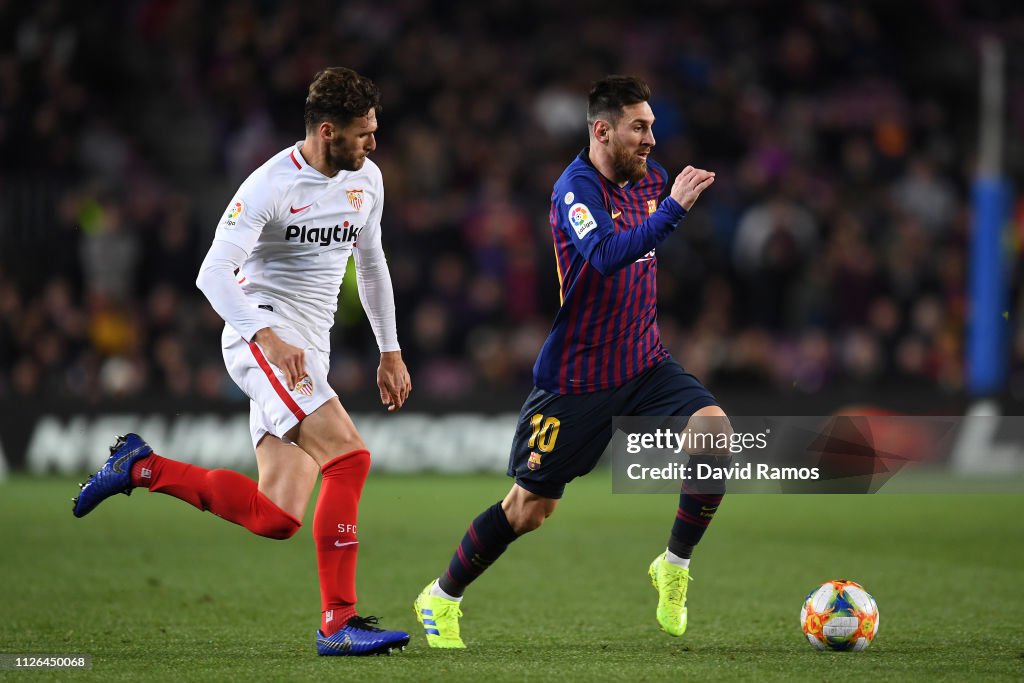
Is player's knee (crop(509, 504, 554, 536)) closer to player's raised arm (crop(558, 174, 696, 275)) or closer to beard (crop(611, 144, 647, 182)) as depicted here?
player's raised arm (crop(558, 174, 696, 275))

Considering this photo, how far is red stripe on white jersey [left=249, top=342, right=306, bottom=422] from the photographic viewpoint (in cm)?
560

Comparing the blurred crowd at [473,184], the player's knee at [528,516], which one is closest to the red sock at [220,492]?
the player's knee at [528,516]

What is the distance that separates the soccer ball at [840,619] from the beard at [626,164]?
1.85 metres

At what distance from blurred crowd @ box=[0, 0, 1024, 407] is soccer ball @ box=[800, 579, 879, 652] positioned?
839 centimetres

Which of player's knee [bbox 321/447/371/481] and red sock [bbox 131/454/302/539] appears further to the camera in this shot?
red sock [bbox 131/454/302/539]

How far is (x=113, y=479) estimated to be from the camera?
5840 millimetres

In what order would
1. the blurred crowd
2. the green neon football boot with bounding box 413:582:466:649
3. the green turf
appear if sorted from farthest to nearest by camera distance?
the blurred crowd < the green neon football boot with bounding box 413:582:466:649 < the green turf

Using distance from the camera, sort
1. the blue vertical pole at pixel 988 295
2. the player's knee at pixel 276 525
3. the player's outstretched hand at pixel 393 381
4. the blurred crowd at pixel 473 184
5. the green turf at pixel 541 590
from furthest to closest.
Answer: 1. the blurred crowd at pixel 473 184
2. the blue vertical pole at pixel 988 295
3. the player's outstretched hand at pixel 393 381
4. the player's knee at pixel 276 525
5. the green turf at pixel 541 590

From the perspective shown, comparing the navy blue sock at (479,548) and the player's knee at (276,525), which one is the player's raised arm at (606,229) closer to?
the navy blue sock at (479,548)

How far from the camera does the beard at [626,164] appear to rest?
6.00 m

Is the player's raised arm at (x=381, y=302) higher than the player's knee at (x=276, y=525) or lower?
higher

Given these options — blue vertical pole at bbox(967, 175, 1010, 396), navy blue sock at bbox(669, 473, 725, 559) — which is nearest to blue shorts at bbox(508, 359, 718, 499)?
navy blue sock at bbox(669, 473, 725, 559)

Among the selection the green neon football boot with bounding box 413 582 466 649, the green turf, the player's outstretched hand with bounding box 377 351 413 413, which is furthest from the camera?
the player's outstretched hand with bounding box 377 351 413 413

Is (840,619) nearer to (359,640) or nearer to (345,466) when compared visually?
(359,640)
